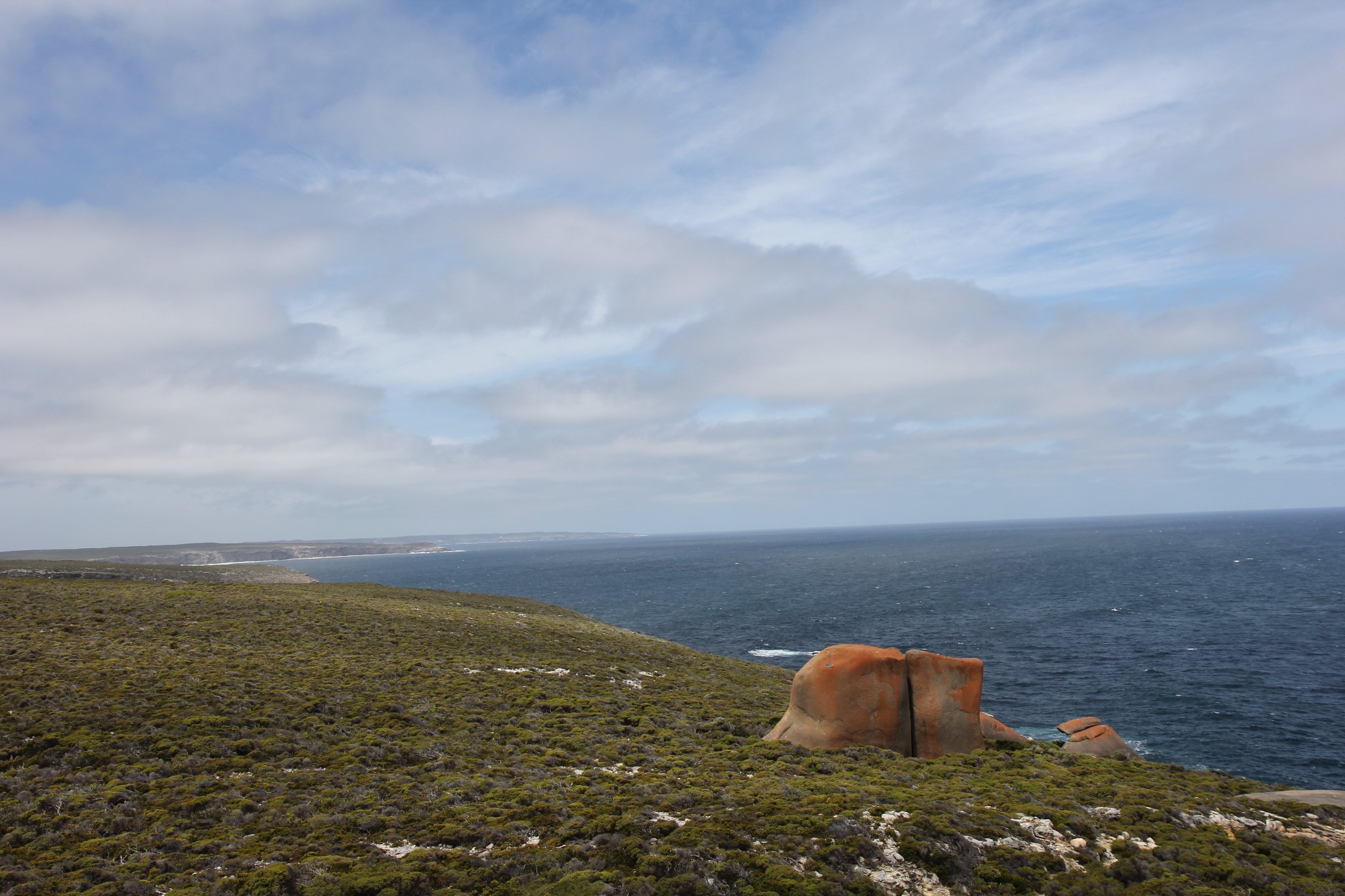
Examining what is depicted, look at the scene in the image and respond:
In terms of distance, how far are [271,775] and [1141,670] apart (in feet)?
231

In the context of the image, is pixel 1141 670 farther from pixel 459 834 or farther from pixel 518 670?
pixel 459 834

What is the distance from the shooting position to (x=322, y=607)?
52.3 meters

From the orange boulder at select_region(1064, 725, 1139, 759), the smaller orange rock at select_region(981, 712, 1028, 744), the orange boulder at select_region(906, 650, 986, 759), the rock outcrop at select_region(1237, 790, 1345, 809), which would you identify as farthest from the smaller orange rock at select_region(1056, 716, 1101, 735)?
the rock outcrop at select_region(1237, 790, 1345, 809)

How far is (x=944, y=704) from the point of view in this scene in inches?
1112

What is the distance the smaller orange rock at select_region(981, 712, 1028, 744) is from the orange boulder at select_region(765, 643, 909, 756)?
2753 millimetres

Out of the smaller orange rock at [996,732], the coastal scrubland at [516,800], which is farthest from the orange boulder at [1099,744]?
the coastal scrubland at [516,800]

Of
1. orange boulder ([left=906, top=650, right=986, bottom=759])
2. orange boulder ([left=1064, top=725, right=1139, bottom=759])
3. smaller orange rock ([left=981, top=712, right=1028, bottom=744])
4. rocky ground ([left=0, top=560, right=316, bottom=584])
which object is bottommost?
orange boulder ([left=1064, top=725, right=1139, bottom=759])

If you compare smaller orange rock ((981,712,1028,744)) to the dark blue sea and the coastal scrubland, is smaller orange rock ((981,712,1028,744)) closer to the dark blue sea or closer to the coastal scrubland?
the coastal scrubland

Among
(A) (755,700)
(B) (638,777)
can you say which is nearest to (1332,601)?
(A) (755,700)

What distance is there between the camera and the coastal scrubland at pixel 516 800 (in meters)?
15.9

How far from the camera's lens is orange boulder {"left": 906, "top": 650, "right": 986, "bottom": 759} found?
28.1 meters

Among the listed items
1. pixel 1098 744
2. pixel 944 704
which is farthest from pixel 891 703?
pixel 1098 744

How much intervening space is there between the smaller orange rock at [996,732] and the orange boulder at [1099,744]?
2.20 metres

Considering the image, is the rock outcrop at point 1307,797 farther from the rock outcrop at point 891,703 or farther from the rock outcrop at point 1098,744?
the rock outcrop at point 891,703
